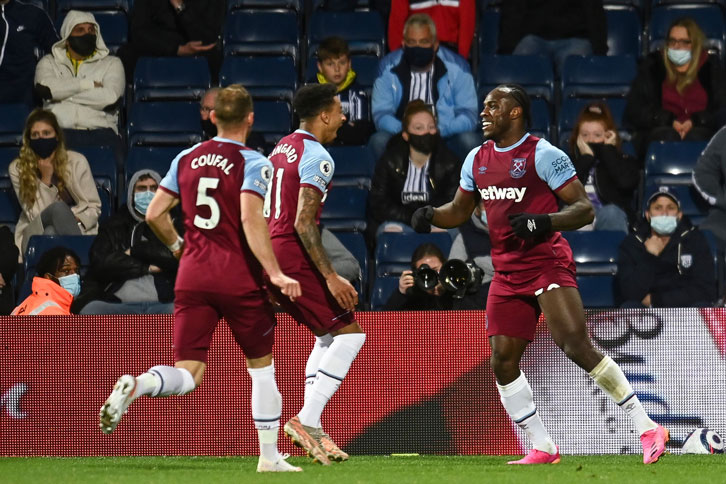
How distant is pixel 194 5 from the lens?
13.0 m

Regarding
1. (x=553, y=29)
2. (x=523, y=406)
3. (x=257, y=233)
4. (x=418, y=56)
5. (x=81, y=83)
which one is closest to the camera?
(x=257, y=233)

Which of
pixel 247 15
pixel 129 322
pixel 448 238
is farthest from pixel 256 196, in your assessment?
pixel 247 15

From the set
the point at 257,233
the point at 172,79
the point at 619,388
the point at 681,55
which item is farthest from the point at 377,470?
the point at 172,79

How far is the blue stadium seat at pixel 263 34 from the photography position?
12961mm

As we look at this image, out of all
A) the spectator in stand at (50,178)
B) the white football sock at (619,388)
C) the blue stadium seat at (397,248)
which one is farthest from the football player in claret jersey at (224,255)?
the spectator in stand at (50,178)

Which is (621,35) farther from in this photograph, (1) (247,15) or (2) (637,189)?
(1) (247,15)

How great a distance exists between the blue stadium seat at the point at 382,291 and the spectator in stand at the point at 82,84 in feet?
11.0

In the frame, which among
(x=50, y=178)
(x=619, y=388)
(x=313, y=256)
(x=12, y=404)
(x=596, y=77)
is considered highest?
(x=596, y=77)

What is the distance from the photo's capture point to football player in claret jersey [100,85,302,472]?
6.45m

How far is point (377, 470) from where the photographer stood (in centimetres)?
705

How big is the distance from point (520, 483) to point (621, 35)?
25.5 ft

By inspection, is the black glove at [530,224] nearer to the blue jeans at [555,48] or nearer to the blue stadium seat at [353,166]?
the blue stadium seat at [353,166]

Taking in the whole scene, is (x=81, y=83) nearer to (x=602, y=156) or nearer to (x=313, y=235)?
(x=602, y=156)

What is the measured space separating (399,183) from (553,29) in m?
2.79
